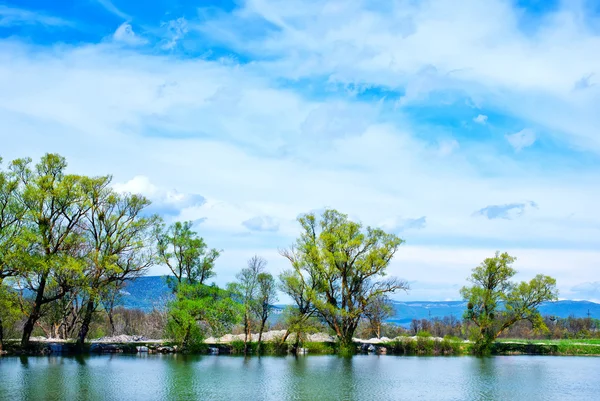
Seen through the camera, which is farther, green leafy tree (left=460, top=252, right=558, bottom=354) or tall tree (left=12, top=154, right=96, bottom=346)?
green leafy tree (left=460, top=252, right=558, bottom=354)

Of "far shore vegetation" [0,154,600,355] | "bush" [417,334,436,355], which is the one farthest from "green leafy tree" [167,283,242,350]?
"bush" [417,334,436,355]

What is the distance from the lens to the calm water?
24.6m

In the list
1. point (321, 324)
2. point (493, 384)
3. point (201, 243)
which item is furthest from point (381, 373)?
point (201, 243)

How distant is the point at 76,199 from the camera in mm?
46031

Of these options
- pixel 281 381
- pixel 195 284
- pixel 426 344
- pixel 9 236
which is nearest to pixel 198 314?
pixel 195 284

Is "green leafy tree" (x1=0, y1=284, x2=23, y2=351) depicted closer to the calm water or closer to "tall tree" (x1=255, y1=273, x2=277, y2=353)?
the calm water

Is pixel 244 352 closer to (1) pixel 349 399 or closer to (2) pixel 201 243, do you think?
(2) pixel 201 243

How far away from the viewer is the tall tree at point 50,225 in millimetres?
43531

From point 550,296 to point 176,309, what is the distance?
1397 inches

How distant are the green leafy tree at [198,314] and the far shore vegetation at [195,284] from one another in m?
0.10

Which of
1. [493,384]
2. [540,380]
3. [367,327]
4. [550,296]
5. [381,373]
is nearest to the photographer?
[493,384]

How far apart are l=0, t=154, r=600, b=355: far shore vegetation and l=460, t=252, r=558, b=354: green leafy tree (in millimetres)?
99

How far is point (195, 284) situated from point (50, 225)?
13671 mm

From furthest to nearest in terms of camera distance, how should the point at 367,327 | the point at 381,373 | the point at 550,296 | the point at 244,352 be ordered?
the point at 367,327, the point at 550,296, the point at 244,352, the point at 381,373
